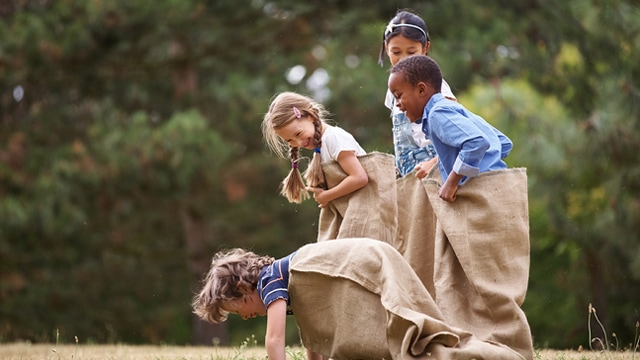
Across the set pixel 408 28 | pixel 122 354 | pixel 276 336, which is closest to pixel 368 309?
pixel 276 336

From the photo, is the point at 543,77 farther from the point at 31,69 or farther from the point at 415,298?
the point at 415,298

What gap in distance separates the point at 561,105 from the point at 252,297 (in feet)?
33.6

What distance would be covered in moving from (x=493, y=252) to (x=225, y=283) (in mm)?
1281

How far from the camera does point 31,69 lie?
12.0m

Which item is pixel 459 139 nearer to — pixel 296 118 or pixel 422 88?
pixel 422 88

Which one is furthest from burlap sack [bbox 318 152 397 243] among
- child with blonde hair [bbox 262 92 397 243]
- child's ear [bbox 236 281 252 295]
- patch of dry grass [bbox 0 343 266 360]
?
patch of dry grass [bbox 0 343 266 360]

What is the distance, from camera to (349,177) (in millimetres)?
4598

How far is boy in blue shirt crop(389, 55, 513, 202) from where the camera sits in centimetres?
415

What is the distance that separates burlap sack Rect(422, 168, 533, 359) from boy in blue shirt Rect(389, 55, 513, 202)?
0.31 ft

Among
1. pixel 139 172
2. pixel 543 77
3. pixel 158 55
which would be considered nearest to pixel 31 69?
pixel 139 172

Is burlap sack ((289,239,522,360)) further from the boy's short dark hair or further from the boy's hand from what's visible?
the boy's short dark hair

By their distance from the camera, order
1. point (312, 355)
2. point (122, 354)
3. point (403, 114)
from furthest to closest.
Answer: point (122, 354), point (403, 114), point (312, 355)

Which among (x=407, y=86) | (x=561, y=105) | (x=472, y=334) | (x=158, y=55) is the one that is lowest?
(x=561, y=105)

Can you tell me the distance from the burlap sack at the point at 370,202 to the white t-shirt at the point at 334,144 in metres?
0.05
